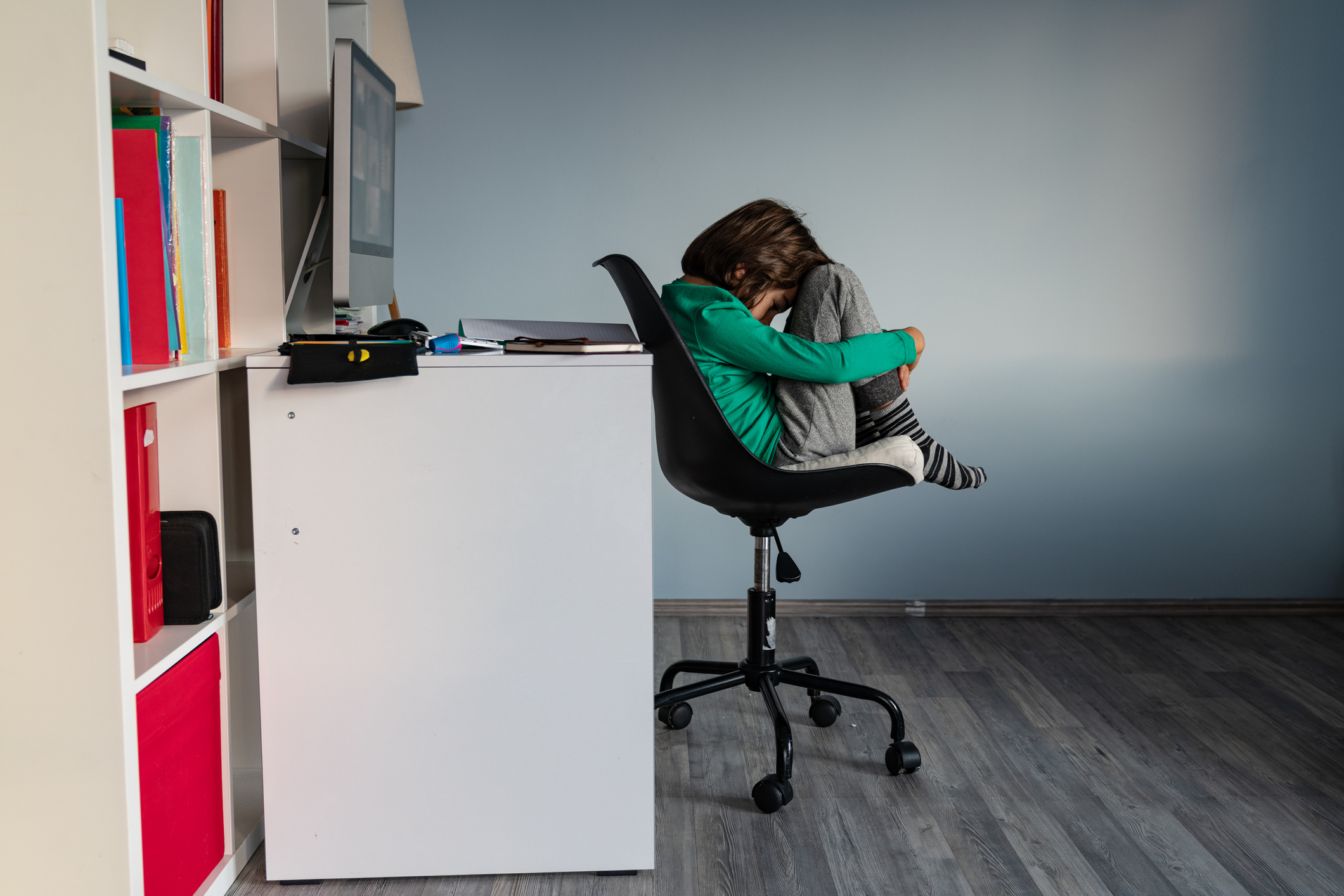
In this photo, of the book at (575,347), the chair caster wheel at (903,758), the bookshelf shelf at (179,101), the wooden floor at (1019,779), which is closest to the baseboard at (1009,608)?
the wooden floor at (1019,779)

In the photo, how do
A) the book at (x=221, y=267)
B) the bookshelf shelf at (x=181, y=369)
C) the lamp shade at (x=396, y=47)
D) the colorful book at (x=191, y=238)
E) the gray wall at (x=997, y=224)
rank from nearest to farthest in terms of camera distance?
the bookshelf shelf at (x=181, y=369) < the colorful book at (x=191, y=238) < the book at (x=221, y=267) < the lamp shade at (x=396, y=47) < the gray wall at (x=997, y=224)

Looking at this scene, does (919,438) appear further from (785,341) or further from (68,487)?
(68,487)

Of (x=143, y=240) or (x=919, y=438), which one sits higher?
(x=143, y=240)

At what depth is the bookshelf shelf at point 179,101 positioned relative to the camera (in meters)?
1.15

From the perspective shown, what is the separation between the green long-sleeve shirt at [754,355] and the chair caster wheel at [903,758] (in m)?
0.64

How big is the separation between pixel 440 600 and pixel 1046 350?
2116mm

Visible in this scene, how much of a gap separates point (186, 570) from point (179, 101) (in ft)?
2.24

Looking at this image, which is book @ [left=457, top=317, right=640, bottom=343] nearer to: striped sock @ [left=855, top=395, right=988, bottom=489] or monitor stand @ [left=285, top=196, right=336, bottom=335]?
monitor stand @ [left=285, top=196, right=336, bottom=335]

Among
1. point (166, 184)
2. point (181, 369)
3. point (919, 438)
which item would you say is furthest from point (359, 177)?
point (919, 438)

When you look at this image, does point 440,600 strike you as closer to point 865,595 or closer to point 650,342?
point 650,342

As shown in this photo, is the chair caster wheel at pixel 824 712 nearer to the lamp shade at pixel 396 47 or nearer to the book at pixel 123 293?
the book at pixel 123 293

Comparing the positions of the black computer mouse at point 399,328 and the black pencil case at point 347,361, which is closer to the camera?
the black pencil case at point 347,361

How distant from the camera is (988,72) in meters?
2.73

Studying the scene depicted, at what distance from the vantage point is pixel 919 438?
6.41 feet
